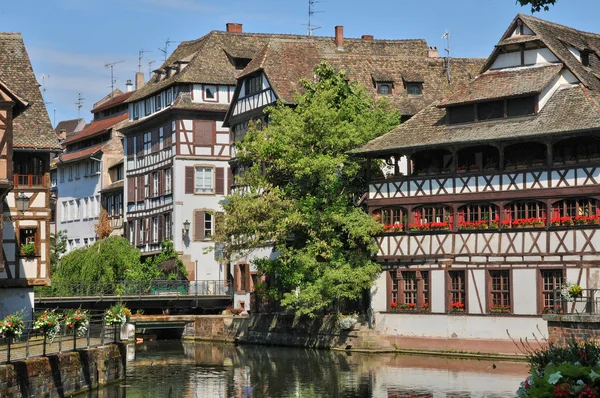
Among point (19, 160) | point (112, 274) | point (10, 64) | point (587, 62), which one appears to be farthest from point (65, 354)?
point (112, 274)

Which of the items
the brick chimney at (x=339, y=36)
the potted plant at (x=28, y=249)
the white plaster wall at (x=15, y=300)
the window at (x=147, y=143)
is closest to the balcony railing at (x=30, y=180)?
the potted plant at (x=28, y=249)

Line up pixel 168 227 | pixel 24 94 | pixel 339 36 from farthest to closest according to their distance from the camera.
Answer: pixel 168 227 → pixel 339 36 → pixel 24 94

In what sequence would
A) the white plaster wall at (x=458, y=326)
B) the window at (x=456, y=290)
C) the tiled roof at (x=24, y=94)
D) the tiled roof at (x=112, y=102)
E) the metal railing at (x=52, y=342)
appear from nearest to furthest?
the metal railing at (x=52, y=342) < the white plaster wall at (x=458, y=326) < the tiled roof at (x=24, y=94) < the window at (x=456, y=290) < the tiled roof at (x=112, y=102)

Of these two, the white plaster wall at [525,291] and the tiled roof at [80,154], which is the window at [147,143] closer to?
the tiled roof at [80,154]

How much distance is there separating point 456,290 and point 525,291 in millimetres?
3056

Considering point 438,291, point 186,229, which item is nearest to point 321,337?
point 438,291

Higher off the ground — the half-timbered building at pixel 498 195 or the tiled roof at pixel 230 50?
the tiled roof at pixel 230 50

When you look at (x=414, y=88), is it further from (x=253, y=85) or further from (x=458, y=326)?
(x=458, y=326)

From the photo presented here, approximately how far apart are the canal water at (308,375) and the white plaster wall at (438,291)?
2.17m

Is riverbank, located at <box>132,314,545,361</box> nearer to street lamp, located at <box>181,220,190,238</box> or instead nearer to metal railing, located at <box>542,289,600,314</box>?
metal railing, located at <box>542,289,600,314</box>

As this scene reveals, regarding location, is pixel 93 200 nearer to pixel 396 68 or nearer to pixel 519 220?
pixel 396 68

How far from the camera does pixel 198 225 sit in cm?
6931

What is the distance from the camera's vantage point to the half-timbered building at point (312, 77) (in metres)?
56.8

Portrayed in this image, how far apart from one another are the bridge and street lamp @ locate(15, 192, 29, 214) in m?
10.3
